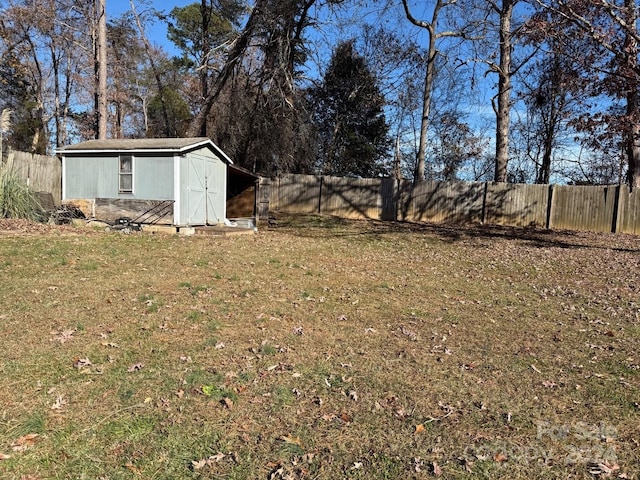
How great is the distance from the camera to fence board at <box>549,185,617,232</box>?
50.4 ft

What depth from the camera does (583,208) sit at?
1568cm

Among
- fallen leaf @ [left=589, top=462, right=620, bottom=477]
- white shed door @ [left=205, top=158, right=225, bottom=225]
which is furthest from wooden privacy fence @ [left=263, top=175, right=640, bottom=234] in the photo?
fallen leaf @ [left=589, top=462, right=620, bottom=477]

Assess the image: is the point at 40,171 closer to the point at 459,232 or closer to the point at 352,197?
the point at 352,197

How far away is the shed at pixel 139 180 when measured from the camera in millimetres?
12195

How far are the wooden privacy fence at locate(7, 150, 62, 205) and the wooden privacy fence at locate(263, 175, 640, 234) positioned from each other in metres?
8.64

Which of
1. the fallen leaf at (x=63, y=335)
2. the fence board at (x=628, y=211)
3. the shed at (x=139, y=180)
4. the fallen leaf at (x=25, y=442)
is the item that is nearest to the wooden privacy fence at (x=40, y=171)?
the shed at (x=139, y=180)

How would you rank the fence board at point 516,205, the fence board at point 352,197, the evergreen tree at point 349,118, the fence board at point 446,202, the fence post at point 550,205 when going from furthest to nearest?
the evergreen tree at point 349,118 < the fence board at point 352,197 < the fence board at point 446,202 < the fence board at point 516,205 < the fence post at point 550,205

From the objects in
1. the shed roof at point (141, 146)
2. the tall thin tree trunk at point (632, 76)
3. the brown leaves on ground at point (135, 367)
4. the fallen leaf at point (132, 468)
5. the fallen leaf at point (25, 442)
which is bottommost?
the fallen leaf at point (132, 468)

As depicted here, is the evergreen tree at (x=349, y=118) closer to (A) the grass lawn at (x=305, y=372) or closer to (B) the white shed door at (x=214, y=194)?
(B) the white shed door at (x=214, y=194)

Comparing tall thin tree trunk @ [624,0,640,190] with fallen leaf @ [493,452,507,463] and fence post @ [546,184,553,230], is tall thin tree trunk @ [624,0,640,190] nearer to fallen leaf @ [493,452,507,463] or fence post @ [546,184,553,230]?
fence post @ [546,184,553,230]

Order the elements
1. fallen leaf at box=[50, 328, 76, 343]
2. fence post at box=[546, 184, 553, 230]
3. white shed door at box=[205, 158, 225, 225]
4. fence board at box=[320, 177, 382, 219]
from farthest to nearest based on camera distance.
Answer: fence board at box=[320, 177, 382, 219], fence post at box=[546, 184, 553, 230], white shed door at box=[205, 158, 225, 225], fallen leaf at box=[50, 328, 76, 343]

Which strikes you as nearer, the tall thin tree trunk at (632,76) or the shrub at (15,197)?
the tall thin tree trunk at (632,76)

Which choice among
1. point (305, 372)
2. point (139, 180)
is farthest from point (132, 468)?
point (139, 180)

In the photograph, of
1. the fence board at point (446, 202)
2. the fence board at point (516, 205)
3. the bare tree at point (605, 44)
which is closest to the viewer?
the bare tree at point (605, 44)
